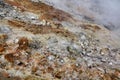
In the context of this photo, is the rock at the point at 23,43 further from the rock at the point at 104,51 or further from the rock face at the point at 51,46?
the rock at the point at 104,51

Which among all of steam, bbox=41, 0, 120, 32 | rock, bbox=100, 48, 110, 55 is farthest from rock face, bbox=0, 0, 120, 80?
steam, bbox=41, 0, 120, 32

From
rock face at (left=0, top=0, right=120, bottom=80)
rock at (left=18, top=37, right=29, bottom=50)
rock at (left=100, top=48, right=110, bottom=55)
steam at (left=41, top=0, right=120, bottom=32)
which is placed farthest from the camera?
steam at (left=41, top=0, right=120, bottom=32)

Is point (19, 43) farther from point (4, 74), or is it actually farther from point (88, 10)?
point (88, 10)

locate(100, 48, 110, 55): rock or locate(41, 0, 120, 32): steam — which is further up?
locate(41, 0, 120, 32): steam

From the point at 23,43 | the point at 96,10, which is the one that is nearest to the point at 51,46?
the point at 23,43

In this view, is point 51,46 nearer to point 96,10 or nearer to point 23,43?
point 23,43

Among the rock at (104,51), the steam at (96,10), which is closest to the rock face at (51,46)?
the rock at (104,51)

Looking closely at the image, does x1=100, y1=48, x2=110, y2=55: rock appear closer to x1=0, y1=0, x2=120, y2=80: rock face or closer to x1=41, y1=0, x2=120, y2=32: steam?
x1=0, y1=0, x2=120, y2=80: rock face
